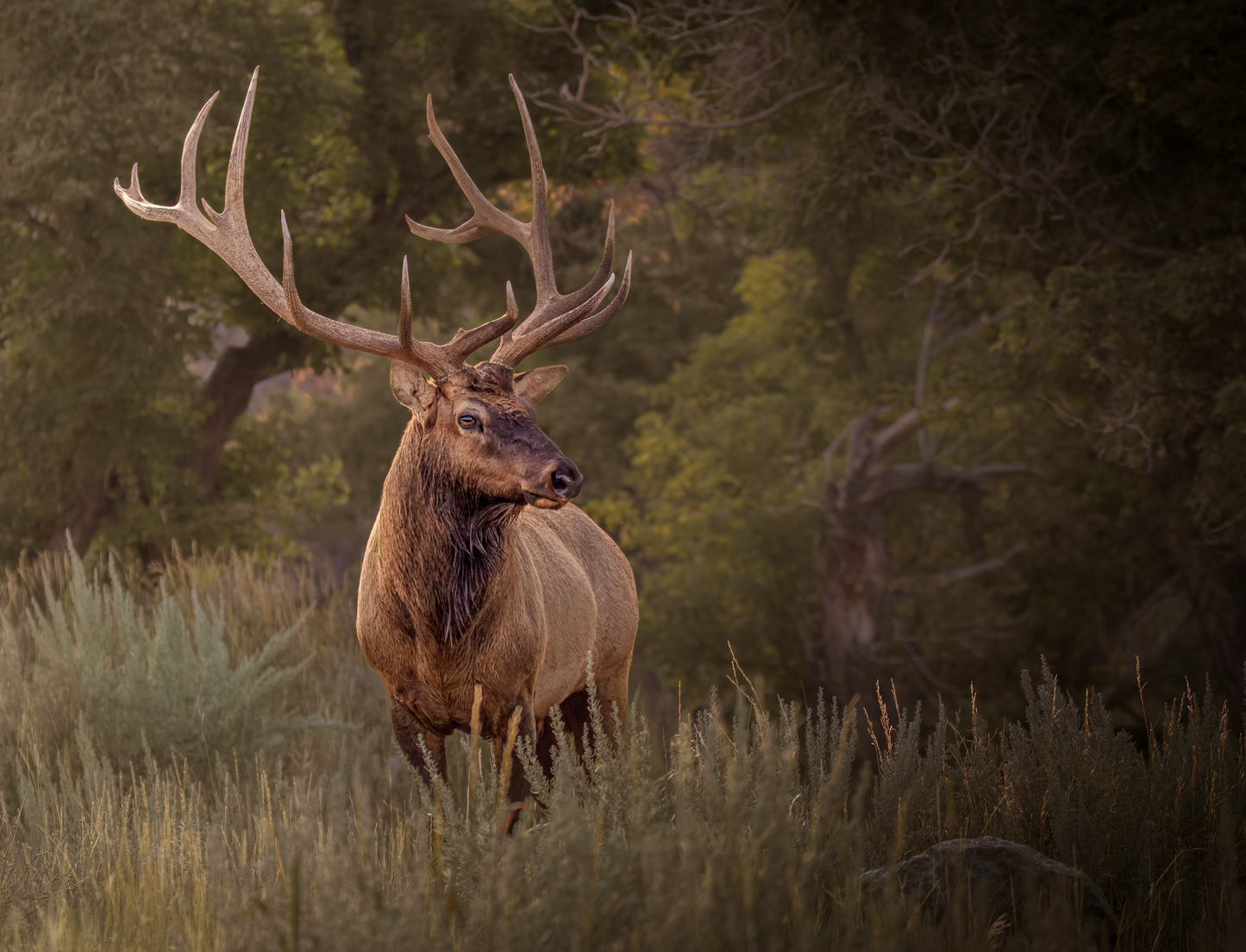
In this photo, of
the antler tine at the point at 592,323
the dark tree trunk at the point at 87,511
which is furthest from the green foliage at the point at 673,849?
the dark tree trunk at the point at 87,511

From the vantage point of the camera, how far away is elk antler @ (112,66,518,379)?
454 cm

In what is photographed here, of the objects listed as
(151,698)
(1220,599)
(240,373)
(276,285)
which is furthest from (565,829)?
(240,373)

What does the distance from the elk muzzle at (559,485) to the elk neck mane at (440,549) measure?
30 cm

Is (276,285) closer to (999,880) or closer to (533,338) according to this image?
(533,338)

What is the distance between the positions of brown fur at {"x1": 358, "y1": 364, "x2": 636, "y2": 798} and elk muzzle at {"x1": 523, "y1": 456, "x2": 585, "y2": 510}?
6 cm

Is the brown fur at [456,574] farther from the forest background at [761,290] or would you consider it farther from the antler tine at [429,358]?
the forest background at [761,290]

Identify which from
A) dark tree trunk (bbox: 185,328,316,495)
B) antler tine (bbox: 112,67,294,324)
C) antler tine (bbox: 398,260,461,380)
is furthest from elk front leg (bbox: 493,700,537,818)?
dark tree trunk (bbox: 185,328,316,495)

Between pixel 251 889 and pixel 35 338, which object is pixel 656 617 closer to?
pixel 35 338

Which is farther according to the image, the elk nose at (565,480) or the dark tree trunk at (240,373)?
the dark tree trunk at (240,373)

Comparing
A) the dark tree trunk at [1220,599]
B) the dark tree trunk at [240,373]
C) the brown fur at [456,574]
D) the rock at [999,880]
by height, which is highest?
the dark tree trunk at [240,373]

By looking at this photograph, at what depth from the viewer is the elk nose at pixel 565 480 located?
4.10 metres

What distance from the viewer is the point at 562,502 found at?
165 inches

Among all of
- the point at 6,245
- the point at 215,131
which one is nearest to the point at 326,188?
the point at 215,131

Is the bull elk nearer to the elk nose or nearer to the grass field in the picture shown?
the elk nose
